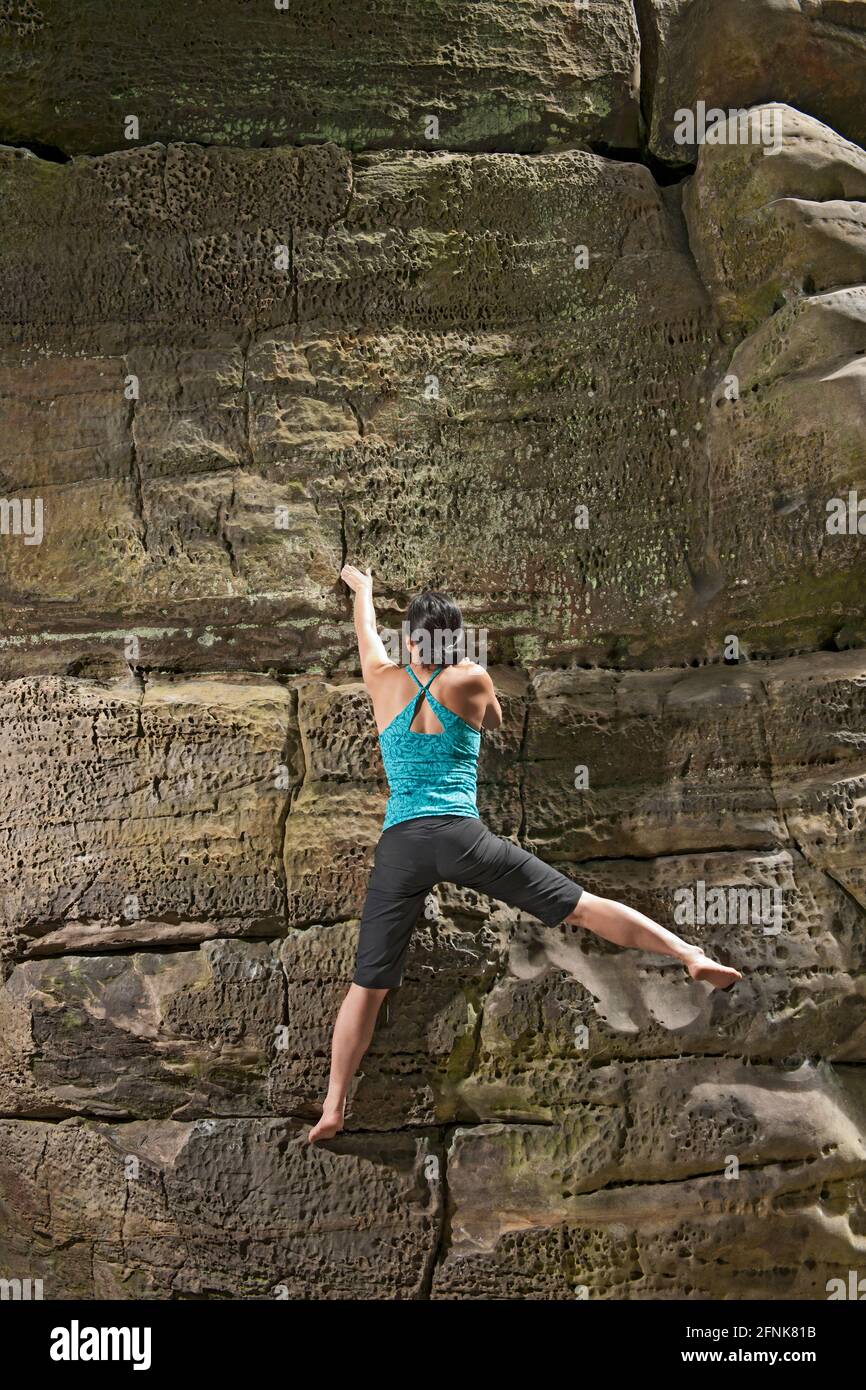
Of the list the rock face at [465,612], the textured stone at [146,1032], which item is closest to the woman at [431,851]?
the rock face at [465,612]

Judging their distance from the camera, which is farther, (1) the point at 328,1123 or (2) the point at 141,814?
(2) the point at 141,814

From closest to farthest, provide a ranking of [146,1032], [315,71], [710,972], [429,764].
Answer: [710,972]
[429,764]
[146,1032]
[315,71]

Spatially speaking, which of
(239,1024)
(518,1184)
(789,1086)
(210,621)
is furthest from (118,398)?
(789,1086)

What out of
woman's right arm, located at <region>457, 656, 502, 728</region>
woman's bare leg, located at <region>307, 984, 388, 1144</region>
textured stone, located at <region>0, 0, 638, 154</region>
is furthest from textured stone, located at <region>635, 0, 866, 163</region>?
woman's bare leg, located at <region>307, 984, 388, 1144</region>

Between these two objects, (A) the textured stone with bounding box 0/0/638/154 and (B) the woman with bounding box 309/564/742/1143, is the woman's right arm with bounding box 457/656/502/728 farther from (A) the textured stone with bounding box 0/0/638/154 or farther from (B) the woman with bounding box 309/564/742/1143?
(A) the textured stone with bounding box 0/0/638/154

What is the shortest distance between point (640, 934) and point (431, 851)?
0.65 metres

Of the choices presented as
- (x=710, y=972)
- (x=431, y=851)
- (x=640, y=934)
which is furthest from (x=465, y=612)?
(x=710, y=972)

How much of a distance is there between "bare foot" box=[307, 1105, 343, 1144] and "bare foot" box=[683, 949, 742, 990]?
1141 millimetres

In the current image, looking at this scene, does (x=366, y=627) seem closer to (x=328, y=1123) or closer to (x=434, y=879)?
(x=434, y=879)

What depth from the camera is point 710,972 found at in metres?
3.34

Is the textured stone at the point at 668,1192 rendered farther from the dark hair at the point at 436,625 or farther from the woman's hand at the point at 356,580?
the woman's hand at the point at 356,580

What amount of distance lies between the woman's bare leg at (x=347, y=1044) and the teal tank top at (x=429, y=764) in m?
0.54

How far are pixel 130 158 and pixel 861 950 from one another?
3622 mm

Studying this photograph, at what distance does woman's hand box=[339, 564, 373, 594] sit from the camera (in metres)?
3.81
